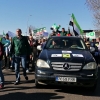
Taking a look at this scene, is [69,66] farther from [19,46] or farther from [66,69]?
[19,46]

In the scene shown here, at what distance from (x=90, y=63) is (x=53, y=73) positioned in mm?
1059

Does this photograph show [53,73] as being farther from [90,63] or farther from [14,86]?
[14,86]

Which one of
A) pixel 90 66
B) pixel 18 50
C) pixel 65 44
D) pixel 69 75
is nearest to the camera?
pixel 69 75

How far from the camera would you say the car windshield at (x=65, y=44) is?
756 cm

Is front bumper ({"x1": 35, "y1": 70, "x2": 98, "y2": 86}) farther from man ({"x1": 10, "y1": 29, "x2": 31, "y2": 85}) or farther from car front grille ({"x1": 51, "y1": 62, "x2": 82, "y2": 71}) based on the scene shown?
man ({"x1": 10, "y1": 29, "x2": 31, "y2": 85})

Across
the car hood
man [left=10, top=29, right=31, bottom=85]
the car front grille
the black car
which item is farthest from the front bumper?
man [left=10, top=29, right=31, bottom=85]

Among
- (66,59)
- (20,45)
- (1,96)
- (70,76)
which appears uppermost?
(20,45)

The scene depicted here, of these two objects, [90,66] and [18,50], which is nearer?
[90,66]

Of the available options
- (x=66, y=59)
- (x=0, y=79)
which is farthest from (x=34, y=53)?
(x=66, y=59)

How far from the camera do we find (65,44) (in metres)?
7.67

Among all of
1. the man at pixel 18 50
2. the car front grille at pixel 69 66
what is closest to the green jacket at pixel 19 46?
the man at pixel 18 50

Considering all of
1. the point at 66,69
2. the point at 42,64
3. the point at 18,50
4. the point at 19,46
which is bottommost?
the point at 66,69

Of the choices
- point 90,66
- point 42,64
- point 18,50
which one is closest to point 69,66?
point 90,66

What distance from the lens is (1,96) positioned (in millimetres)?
6020
